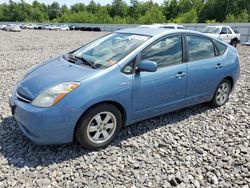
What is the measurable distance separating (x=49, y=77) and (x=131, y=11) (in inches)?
3806

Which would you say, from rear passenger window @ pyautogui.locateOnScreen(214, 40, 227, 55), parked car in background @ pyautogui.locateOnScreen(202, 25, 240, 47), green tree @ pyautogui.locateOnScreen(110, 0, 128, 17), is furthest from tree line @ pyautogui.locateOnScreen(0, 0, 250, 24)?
rear passenger window @ pyautogui.locateOnScreen(214, 40, 227, 55)

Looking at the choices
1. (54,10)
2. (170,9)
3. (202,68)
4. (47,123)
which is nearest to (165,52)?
(202,68)

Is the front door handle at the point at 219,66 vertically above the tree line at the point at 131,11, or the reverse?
the tree line at the point at 131,11

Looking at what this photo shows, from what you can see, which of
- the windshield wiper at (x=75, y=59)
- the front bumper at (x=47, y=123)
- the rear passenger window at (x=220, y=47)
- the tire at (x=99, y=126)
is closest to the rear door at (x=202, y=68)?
the rear passenger window at (x=220, y=47)

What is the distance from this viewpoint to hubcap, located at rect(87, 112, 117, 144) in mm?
3309

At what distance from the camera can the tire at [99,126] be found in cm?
319

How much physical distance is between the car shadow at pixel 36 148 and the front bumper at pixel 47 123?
0.28 m

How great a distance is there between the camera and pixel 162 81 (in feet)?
12.3

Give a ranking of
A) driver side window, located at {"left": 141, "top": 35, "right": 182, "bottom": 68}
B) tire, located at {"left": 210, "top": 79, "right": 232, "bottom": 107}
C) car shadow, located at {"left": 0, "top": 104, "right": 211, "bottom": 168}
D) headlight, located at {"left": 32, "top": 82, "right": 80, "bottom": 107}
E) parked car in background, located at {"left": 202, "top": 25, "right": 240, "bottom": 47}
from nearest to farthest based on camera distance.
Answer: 1. headlight, located at {"left": 32, "top": 82, "right": 80, "bottom": 107}
2. car shadow, located at {"left": 0, "top": 104, "right": 211, "bottom": 168}
3. driver side window, located at {"left": 141, "top": 35, "right": 182, "bottom": 68}
4. tire, located at {"left": 210, "top": 79, "right": 232, "bottom": 107}
5. parked car in background, located at {"left": 202, "top": 25, "right": 240, "bottom": 47}

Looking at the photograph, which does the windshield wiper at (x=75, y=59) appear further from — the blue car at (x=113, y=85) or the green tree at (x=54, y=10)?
the green tree at (x=54, y=10)

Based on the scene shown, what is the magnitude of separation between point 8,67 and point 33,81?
236 inches

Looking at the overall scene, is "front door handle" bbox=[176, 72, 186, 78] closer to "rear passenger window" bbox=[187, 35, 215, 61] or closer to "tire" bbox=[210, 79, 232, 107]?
"rear passenger window" bbox=[187, 35, 215, 61]

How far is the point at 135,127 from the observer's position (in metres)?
4.11

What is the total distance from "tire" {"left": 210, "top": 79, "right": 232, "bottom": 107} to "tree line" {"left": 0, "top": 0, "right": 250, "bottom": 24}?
59066 millimetres
